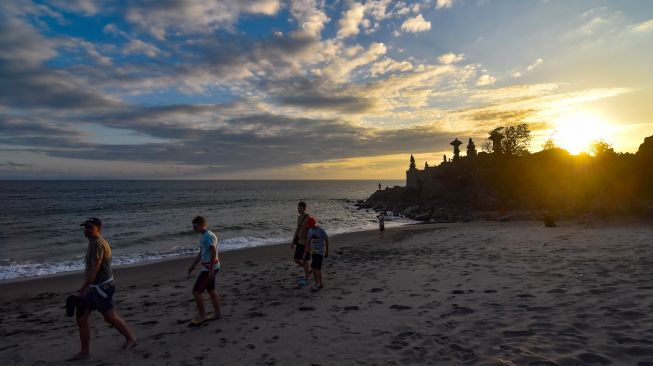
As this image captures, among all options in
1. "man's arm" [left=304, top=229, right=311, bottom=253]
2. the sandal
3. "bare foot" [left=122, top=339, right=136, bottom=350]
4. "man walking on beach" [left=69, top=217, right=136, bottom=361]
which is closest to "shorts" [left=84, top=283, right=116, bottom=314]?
"man walking on beach" [left=69, top=217, right=136, bottom=361]

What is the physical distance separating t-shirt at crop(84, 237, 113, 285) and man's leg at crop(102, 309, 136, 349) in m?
0.55

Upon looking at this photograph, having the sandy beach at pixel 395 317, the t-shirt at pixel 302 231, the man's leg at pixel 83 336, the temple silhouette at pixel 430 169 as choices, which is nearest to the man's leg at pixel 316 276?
the sandy beach at pixel 395 317

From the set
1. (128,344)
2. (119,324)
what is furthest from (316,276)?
(119,324)

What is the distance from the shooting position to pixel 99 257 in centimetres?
548

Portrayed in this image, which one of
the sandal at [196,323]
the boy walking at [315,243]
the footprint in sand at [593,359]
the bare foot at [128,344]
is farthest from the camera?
the boy walking at [315,243]

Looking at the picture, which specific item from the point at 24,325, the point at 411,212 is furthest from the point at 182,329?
the point at 411,212

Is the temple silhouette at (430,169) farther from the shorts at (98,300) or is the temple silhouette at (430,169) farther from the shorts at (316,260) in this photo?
the shorts at (98,300)

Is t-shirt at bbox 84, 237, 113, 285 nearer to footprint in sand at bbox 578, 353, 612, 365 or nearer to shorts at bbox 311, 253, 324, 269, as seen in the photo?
shorts at bbox 311, 253, 324, 269

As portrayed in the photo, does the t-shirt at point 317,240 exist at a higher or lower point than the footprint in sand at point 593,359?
higher

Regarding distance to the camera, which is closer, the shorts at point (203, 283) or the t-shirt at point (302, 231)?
the shorts at point (203, 283)

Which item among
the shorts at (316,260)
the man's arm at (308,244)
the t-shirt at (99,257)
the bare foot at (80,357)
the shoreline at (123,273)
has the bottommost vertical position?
the shoreline at (123,273)

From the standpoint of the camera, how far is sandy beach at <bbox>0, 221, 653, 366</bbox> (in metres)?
5.12

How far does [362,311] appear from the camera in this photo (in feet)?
23.8

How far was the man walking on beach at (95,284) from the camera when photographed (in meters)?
5.43
